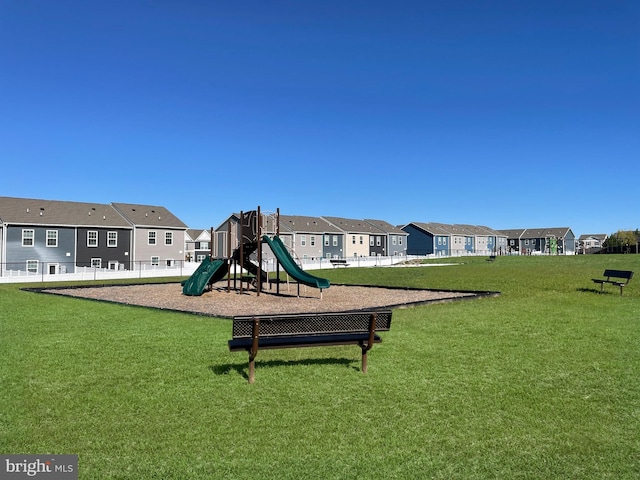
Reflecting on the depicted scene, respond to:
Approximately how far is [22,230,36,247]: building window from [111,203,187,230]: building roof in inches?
358

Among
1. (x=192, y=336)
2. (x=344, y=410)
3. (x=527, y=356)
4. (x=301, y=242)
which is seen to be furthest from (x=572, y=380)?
(x=301, y=242)

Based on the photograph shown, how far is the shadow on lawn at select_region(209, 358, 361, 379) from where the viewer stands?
7230 millimetres

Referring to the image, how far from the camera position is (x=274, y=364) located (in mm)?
7633

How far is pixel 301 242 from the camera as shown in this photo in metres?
66.1

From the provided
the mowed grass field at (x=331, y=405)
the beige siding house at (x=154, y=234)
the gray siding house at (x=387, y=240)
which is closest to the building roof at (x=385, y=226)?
the gray siding house at (x=387, y=240)

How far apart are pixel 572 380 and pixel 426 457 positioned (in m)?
3.65

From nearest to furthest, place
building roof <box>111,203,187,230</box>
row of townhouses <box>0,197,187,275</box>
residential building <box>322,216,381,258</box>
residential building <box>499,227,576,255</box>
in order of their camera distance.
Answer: row of townhouses <box>0,197,187,275</box>
building roof <box>111,203,187,230</box>
residential building <box>322,216,381,258</box>
residential building <box>499,227,576,255</box>

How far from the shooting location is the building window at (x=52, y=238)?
4095 cm

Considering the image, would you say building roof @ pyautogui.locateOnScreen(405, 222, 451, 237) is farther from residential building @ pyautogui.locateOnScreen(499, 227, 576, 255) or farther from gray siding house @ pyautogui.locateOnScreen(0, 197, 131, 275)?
gray siding house @ pyautogui.locateOnScreen(0, 197, 131, 275)

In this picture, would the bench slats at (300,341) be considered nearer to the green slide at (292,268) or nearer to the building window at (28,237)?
the green slide at (292,268)

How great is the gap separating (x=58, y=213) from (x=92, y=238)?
367 cm

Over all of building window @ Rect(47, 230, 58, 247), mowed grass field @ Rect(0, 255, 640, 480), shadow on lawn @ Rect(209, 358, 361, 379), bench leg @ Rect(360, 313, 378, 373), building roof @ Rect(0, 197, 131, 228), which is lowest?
mowed grass field @ Rect(0, 255, 640, 480)

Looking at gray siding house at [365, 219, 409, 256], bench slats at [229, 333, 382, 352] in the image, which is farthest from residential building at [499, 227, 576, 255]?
bench slats at [229, 333, 382, 352]

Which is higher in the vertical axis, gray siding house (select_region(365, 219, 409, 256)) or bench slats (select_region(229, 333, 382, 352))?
gray siding house (select_region(365, 219, 409, 256))
